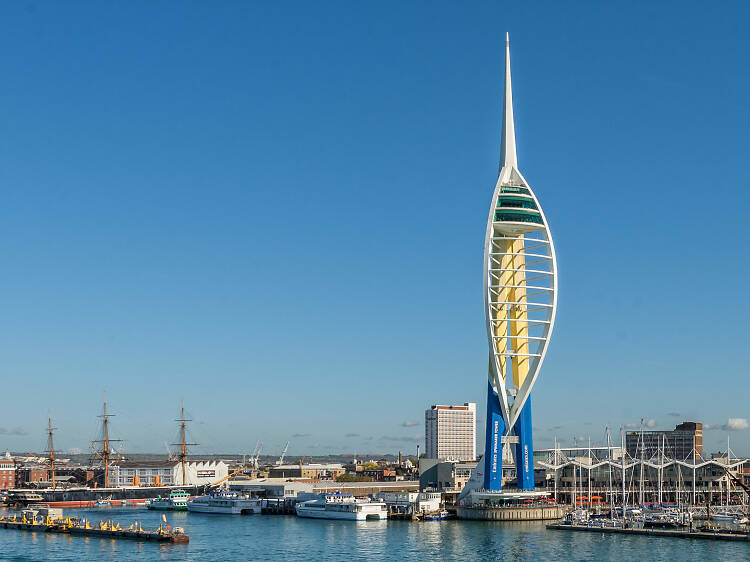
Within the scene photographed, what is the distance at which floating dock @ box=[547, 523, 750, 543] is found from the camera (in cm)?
6512

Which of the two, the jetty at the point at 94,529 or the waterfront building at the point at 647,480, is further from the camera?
the waterfront building at the point at 647,480

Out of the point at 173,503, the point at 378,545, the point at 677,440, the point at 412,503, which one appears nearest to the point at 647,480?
the point at 412,503

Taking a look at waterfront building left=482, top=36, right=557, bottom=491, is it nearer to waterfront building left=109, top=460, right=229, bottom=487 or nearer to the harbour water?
the harbour water

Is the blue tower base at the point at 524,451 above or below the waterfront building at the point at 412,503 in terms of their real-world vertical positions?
above

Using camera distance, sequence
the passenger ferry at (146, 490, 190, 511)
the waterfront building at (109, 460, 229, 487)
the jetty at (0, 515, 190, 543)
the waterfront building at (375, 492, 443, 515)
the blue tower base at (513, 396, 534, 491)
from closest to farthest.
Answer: the jetty at (0, 515, 190, 543) < the blue tower base at (513, 396, 534, 491) < the waterfront building at (375, 492, 443, 515) < the passenger ferry at (146, 490, 190, 511) < the waterfront building at (109, 460, 229, 487)

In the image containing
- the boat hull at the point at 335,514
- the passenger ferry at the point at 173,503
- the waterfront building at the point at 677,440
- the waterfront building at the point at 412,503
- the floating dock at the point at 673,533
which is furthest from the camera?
the waterfront building at the point at 677,440

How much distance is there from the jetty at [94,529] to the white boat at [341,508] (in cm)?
1656

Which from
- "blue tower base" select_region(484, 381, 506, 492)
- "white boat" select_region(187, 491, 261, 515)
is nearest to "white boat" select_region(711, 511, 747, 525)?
"blue tower base" select_region(484, 381, 506, 492)

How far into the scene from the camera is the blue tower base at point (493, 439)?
85.9 metres

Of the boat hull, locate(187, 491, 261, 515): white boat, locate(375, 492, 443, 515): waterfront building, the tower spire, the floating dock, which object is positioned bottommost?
locate(187, 491, 261, 515): white boat

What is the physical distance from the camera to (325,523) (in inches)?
3295

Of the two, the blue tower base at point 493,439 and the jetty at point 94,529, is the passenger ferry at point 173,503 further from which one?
the blue tower base at point 493,439

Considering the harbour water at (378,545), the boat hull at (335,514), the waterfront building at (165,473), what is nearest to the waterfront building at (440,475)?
the boat hull at (335,514)

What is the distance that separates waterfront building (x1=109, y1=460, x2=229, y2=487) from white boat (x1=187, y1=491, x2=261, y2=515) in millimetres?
43853
